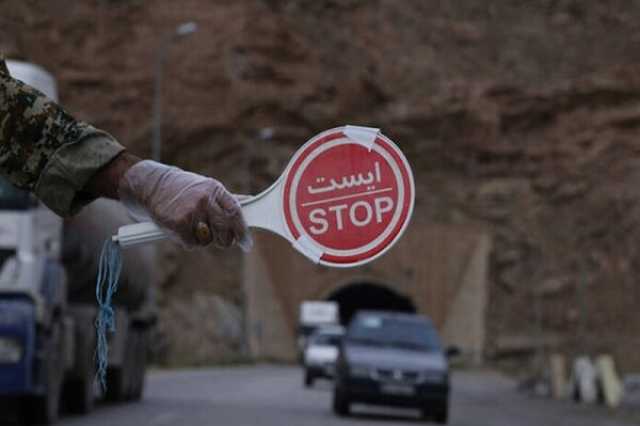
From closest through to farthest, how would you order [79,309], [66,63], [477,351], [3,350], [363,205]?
1. [363,205]
2. [3,350]
3. [79,309]
4. [477,351]
5. [66,63]

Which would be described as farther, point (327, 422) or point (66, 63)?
point (66, 63)


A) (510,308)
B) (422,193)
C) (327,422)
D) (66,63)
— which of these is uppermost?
(66,63)

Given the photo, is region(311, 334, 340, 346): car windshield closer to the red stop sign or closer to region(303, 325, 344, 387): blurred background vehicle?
region(303, 325, 344, 387): blurred background vehicle

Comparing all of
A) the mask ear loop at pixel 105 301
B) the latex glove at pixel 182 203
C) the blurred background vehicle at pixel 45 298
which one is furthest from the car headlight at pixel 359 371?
the latex glove at pixel 182 203

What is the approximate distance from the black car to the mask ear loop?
2024cm

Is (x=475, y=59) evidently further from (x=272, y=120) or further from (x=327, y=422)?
(x=327, y=422)

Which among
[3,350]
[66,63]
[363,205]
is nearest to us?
[363,205]

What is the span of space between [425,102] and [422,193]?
526cm

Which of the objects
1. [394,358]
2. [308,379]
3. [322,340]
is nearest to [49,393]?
[394,358]

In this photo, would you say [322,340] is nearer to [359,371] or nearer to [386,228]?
[359,371]

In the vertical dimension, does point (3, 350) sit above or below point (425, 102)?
below

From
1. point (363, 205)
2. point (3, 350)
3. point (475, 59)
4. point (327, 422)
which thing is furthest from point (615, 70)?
point (363, 205)

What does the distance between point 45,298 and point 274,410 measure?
7.49m

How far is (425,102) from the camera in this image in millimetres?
83188
